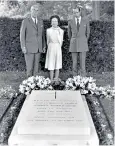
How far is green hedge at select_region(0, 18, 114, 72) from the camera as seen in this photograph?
895cm

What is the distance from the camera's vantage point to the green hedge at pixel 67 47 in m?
8.95

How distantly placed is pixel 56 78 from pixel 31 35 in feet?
4.13

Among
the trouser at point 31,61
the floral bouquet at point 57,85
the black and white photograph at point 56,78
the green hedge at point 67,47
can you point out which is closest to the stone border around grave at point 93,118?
the black and white photograph at point 56,78

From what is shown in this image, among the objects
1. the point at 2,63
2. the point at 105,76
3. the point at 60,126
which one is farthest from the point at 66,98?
the point at 2,63

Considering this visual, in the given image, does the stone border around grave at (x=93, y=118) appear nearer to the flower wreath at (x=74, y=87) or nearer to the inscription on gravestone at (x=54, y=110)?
the flower wreath at (x=74, y=87)

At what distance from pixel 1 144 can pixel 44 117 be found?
743 millimetres

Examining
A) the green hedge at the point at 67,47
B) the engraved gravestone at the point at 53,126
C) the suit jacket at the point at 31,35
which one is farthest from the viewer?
the green hedge at the point at 67,47

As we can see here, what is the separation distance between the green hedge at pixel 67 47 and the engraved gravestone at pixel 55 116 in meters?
4.09

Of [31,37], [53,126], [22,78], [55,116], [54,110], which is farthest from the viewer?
[22,78]

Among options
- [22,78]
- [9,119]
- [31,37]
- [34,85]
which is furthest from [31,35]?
[9,119]

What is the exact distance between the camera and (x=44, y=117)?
13.4ft

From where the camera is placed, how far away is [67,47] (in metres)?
8.98

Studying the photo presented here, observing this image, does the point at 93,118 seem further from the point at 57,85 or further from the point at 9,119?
the point at 57,85

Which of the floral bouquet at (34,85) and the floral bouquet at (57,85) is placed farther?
the floral bouquet at (57,85)
